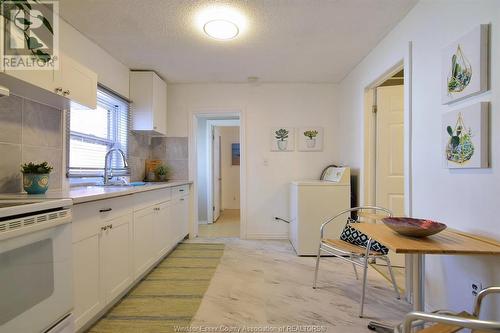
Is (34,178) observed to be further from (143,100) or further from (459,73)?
(459,73)

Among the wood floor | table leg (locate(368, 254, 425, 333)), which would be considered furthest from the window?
table leg (locate(368, 254, 425, 333))

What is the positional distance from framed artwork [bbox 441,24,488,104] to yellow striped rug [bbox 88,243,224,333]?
2204mm

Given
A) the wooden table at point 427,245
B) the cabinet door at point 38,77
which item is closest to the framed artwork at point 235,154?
the cabinet door at point 38,77

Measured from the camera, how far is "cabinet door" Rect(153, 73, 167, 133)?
10.5 feet

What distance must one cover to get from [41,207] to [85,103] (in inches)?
45.9

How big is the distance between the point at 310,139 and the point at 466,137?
2.24 m

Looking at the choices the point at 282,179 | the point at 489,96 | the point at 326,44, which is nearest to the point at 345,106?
the point at 326,44

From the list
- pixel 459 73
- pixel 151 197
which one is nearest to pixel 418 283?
pixel 459 73

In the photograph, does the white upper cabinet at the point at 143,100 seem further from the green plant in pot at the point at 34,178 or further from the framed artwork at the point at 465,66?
the framed artwork at the point at 465,66

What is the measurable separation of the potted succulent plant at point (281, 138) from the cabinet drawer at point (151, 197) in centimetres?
165

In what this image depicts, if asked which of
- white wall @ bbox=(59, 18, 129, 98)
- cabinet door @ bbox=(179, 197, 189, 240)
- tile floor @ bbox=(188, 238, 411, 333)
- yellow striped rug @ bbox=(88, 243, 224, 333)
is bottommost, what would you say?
tile floor @ bbox=(188, 238, 411, 333)

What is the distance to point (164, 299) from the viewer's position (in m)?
1.94

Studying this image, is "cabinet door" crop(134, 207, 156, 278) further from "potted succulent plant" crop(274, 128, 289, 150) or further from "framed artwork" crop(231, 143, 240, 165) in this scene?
"framed artwork" crop(231, 143, 240, 165)

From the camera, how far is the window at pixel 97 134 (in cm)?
225
